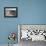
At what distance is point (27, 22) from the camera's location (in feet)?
14.5

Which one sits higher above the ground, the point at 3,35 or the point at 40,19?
the point at 40,19

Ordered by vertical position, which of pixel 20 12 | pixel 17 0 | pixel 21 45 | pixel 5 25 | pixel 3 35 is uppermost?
pixel 17 0

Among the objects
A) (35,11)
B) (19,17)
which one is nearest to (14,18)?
(19,17)

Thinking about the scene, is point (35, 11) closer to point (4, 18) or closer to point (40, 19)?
point (40, 19)

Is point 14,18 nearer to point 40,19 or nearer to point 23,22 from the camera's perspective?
point 23,22

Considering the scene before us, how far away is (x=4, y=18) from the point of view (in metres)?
4.43

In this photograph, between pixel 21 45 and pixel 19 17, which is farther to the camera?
pixel 19 17

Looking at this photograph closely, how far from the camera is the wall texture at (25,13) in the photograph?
441 cm

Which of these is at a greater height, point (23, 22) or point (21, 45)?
point (23, 22)

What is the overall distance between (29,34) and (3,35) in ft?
2.89

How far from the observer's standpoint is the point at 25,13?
4.43 metres

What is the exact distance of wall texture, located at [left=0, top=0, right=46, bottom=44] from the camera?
4414 millimetres

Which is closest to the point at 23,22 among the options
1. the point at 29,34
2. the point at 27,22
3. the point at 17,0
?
the point at 27,22

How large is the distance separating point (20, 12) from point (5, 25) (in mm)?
666
